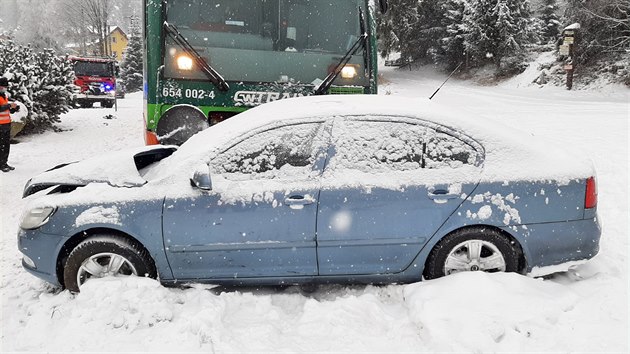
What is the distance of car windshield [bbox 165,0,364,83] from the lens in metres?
5.71

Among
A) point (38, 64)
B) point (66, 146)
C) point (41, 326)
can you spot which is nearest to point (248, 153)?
point (41, 326)

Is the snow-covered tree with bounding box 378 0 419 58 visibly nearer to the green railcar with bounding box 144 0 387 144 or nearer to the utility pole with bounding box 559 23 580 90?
the utility pole with bounding box 559 23 580 90

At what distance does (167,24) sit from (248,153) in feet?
8.53

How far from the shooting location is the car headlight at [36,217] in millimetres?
3758

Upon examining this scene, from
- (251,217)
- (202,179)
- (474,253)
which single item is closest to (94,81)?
(202,179)

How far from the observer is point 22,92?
1250cm

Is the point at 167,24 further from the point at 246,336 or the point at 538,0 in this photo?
the point at 538,0

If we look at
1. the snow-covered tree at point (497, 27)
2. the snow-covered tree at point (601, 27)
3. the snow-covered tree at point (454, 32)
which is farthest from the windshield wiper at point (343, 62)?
the snow-covered tree at point (454, 32)

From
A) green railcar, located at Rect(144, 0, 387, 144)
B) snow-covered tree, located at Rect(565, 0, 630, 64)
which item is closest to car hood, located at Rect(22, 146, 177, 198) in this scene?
green railcar, located at Rect(144, 0, 387, 144)

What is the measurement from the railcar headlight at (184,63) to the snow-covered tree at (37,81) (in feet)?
29.0

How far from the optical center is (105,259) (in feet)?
12.5

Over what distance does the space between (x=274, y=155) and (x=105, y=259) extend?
157 cm

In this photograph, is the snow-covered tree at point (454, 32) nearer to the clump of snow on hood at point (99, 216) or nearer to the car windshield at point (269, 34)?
the car windshield at point (269, 34)

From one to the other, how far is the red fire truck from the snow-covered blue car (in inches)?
846
